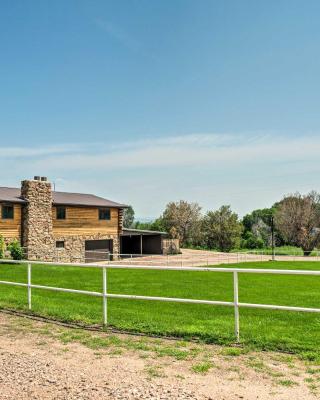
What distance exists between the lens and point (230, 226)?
70000 mm

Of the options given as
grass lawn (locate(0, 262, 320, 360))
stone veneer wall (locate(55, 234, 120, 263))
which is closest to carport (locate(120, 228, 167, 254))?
stone veneer wall (locate(55, 234, 120, 263))

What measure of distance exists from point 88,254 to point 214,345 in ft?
120

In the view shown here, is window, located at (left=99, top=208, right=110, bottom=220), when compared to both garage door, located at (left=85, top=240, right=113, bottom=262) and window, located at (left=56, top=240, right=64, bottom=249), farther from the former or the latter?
window, located at (left=56, top=240, right=64, bottom=249)

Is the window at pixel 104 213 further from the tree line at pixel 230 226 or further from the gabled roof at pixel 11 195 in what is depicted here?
the tree line at pixel 230 226

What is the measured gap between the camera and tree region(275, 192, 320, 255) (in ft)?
231

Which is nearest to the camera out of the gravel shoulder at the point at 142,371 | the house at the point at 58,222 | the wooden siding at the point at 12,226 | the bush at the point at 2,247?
the gravel shoulder at the point at 142,371

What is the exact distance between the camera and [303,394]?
190 inches

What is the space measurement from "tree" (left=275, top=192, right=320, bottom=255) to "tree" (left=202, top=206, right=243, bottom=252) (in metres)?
8.35

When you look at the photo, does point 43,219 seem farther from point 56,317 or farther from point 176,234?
point 176,234

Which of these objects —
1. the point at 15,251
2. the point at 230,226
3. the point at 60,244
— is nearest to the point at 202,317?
the point at 15,251

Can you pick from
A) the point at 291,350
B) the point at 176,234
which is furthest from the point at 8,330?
the point at 176,234

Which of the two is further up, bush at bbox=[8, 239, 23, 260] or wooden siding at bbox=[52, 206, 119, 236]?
wooden siding at bbox=[52, 206, 119, 236]

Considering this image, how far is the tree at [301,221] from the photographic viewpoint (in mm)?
70312

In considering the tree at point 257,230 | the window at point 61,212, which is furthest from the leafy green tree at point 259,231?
the window at point 61,212
